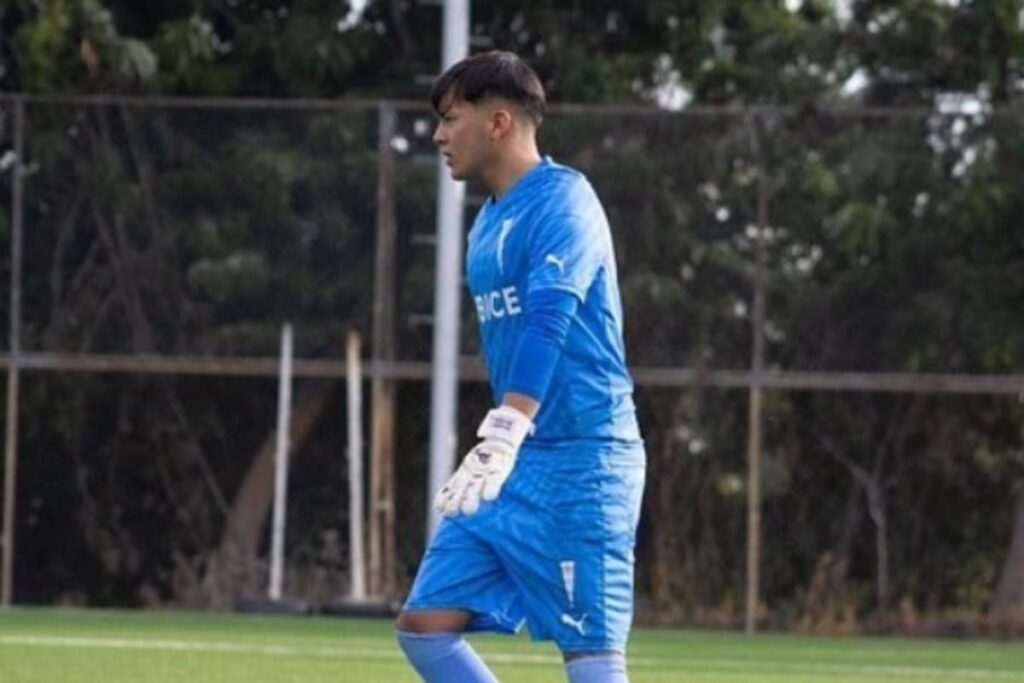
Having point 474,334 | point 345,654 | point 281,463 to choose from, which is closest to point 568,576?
point 345,654

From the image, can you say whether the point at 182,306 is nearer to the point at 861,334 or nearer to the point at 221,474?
the point at 221,474

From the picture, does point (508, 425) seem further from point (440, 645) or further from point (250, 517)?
point (250, 517)

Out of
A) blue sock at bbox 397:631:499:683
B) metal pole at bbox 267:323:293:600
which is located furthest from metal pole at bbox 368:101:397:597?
blue sock at bbox 397:631:499:683

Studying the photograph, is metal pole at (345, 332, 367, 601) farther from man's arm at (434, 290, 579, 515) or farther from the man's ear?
man's arm at (434, 290, 579, 515)

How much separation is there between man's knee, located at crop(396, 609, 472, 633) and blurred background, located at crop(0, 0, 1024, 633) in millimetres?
11884

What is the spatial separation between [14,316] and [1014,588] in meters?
6.20

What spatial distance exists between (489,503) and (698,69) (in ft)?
48.2

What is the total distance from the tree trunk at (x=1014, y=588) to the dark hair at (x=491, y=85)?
41.7 feet

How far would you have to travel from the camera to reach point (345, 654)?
13.7 metres

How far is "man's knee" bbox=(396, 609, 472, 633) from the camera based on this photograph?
6.92 m

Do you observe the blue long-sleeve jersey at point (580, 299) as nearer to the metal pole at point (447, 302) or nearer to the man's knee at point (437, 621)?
the man's knee at point (437, 621)

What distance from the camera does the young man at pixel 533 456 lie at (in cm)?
677

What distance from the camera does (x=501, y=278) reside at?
22.3 feet

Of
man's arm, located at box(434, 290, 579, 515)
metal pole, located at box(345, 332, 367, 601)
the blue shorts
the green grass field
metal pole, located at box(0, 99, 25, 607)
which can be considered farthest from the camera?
metal pole, located at box(0, 99, 25, 607)
